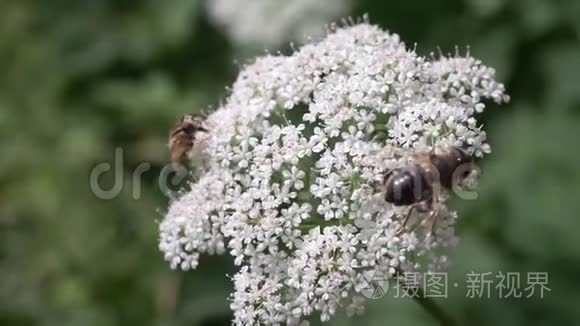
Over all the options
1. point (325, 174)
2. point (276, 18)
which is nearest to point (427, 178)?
point (325, 174)

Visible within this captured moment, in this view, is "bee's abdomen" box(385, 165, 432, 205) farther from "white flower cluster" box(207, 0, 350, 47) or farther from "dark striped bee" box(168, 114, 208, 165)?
"white flower cluster" box(207, 0, 350, 47)

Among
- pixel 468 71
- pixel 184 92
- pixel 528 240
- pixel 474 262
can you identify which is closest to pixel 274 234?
pixel 468 71

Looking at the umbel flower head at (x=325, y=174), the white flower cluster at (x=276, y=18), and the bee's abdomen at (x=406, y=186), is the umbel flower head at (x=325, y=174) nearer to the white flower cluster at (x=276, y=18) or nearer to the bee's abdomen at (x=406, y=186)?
the bee's abdomen at (x=406, y=186)

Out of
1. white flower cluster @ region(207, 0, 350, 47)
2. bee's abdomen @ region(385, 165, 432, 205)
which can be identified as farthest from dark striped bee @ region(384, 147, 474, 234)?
white flower cluster @ region(207, 0, 350, 47)

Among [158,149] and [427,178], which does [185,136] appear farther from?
[158,149]

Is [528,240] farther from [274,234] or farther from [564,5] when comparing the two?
[274,234]
